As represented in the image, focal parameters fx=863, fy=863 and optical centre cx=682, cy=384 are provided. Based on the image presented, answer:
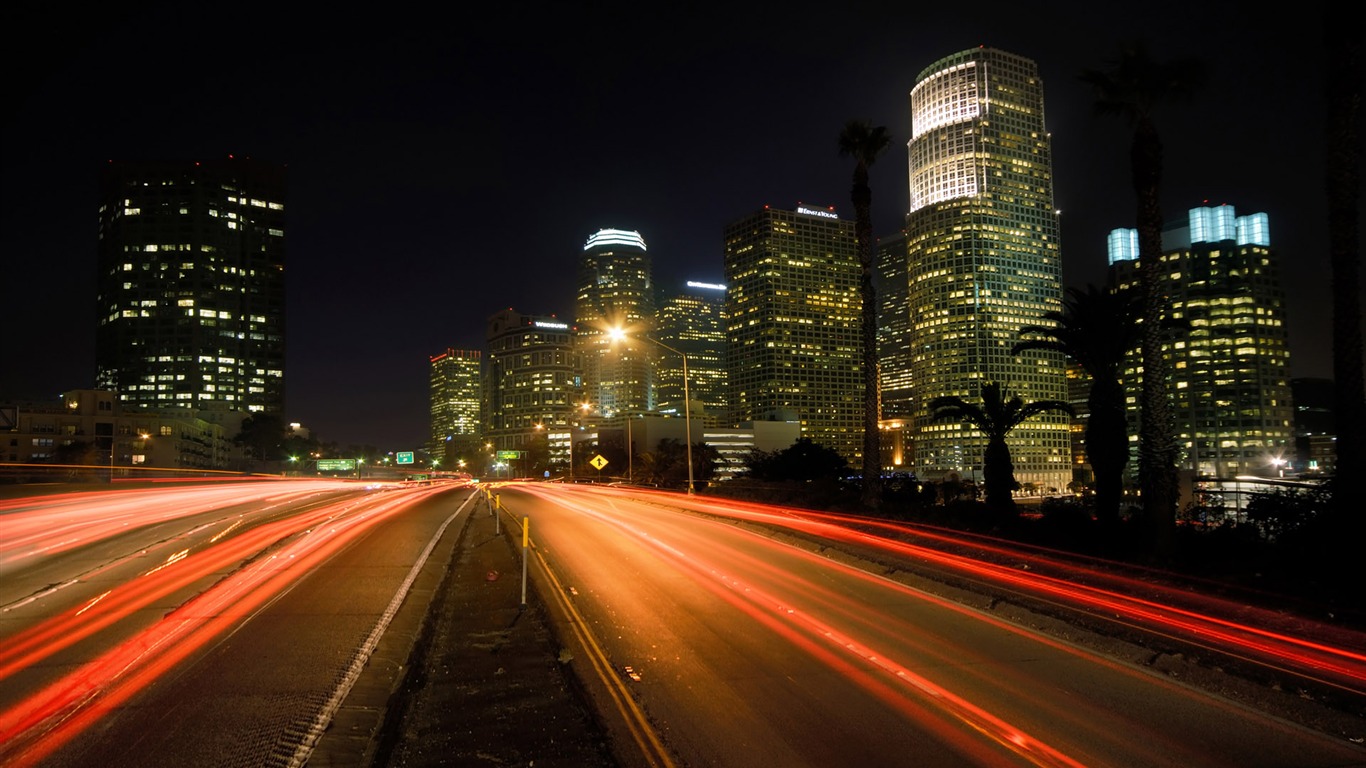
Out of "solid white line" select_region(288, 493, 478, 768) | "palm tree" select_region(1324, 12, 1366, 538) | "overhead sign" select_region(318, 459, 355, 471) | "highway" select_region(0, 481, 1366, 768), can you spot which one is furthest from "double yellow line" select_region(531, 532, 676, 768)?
"overhead sign" select_region(318, 459, 355, 471)

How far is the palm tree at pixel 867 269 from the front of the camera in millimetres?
30156

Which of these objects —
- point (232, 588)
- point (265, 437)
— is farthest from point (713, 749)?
point (265, 437)

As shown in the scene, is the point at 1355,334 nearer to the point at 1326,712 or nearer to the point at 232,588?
the point at 1326,712

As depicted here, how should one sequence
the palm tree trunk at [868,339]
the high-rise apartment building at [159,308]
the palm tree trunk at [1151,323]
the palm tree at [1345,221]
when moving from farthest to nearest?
the high-rise apartment building at [159,308], the palm tree trunk at [868,339], the palm tree trunk at [1151,323], the palm tree at [1345,221]

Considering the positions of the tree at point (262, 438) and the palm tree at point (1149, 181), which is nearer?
the palm tree at point (1149, 181)

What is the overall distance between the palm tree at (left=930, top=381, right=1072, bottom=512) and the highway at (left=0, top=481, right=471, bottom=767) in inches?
812

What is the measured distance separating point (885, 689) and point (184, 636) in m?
9.41

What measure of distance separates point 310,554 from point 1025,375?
19254 cm

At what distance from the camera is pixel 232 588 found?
16078mm

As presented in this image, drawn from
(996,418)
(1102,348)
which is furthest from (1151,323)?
(996,418)

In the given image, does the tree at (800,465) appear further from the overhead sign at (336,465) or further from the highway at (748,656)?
the overhead sign at (336,465)

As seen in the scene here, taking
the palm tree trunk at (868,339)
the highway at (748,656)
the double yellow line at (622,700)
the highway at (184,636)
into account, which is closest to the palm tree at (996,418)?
the palm tree trunk at (868,339)

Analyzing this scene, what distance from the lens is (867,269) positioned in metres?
31.4

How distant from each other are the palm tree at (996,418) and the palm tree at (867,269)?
11.1 feet
